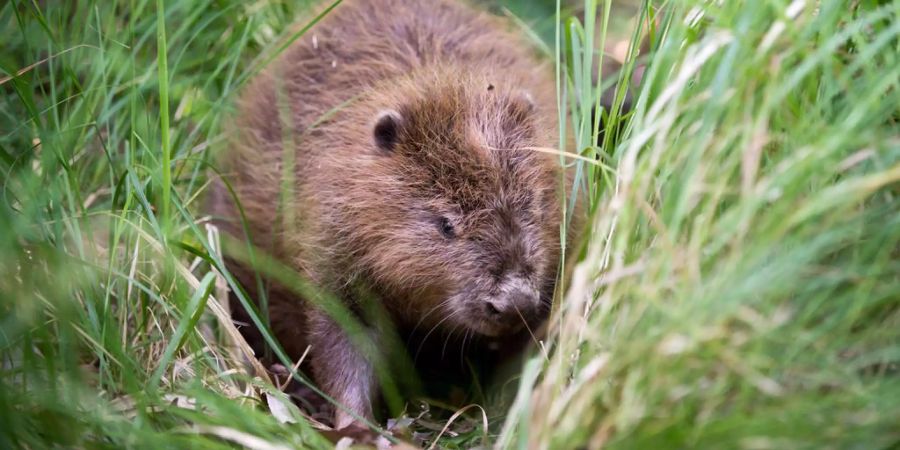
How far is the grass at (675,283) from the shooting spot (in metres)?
2.56

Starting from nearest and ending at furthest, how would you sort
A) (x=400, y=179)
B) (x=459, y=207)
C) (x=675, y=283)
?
(x=675, y=283) → (x=459, y=207) → (x=400, y=179)

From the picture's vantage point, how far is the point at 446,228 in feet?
12.9

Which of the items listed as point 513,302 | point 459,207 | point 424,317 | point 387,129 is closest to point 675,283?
point 513,302

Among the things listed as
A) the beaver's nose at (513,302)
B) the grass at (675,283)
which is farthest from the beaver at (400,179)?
the grass at (675,283)

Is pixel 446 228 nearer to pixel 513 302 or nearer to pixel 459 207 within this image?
pixel 459 207

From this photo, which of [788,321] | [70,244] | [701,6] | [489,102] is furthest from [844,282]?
[70,244]

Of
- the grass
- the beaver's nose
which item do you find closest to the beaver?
the beaver's nose

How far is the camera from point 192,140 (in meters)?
4.86

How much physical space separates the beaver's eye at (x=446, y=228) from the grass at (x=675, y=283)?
1.74 ft

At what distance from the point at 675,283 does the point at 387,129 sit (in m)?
1.74

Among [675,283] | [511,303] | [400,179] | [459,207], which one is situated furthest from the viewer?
[400,179]

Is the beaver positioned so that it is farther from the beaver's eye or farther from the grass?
the grass

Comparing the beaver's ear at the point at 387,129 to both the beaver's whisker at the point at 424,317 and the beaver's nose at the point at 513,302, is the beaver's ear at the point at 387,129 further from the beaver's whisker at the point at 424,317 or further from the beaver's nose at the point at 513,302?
the beaver's nose at the point at 513,302

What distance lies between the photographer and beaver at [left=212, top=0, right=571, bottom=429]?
386 cm
